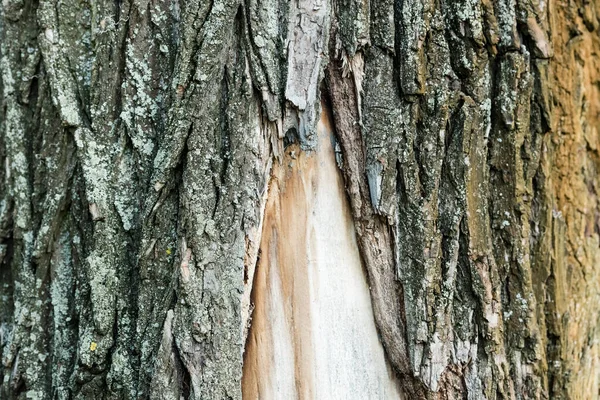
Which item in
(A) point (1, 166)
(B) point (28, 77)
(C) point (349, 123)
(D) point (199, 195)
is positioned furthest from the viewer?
(A) point (1, 166)

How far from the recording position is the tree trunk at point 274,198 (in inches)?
65.8

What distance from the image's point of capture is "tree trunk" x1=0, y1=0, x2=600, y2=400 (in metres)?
1.67

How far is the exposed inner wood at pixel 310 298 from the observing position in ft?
5.79

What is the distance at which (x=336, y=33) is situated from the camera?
68.4 inches

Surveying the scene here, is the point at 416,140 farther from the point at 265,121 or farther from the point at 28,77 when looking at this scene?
the point at 28,77

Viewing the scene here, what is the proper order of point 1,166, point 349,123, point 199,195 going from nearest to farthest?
point 199,195
point 349,123
point 1,166

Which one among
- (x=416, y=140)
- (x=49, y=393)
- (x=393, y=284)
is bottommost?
(x=49, y=393)

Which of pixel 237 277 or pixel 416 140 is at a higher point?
pixel 416 140

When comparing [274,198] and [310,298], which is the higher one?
[274,198]

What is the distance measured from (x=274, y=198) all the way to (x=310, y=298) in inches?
11.9

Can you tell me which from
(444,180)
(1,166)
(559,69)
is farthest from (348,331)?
(1,166)

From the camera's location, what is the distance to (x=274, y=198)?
5.76 ft

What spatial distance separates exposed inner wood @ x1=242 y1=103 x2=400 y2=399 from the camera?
1.76 metres

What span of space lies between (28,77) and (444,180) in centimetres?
128
